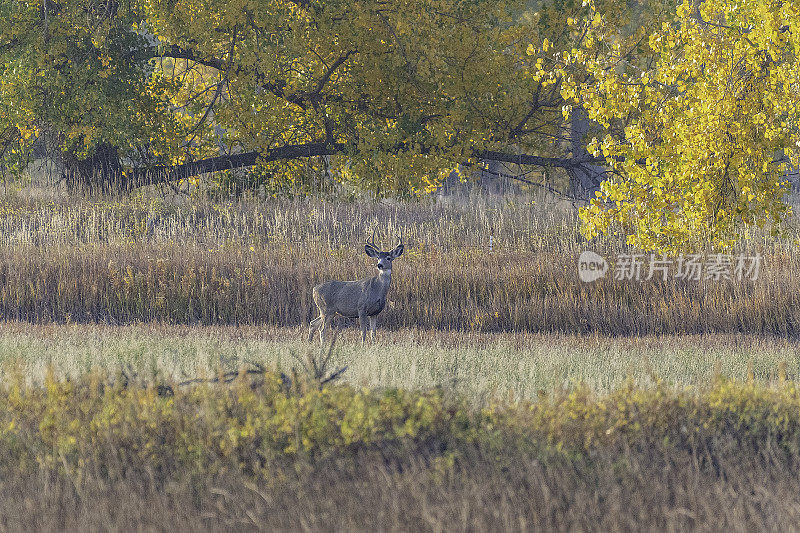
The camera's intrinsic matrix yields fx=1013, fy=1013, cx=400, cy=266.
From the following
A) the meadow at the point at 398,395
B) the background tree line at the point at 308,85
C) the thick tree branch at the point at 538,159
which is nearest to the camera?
the meadow at the point at 398,395

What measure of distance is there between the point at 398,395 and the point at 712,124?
19.5 feet

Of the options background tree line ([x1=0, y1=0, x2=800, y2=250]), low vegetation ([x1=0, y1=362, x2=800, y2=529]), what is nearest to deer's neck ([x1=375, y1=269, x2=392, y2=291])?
low vegetation ([x1=0, y1=362, x2=800, y2=529])

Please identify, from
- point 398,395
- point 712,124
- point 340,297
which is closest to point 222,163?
point 340,297

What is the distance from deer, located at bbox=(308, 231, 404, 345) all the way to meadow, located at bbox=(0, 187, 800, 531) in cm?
43

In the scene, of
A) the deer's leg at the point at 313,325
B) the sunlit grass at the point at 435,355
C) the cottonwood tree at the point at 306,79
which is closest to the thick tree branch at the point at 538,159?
the cottonwood tree at the point at 306,79

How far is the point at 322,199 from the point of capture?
21062 mm

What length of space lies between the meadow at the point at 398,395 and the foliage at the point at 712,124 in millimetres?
1529

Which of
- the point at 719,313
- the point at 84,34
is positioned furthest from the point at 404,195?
the point at 719,313

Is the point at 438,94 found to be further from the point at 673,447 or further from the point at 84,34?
the point at 673,447

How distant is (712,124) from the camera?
1088 cm

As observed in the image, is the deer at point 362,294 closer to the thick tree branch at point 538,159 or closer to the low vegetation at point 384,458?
the low vegetation at point 384,458

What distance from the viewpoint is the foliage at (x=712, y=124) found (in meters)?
11.0

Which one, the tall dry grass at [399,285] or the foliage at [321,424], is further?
the tall dry grass at [399,285]

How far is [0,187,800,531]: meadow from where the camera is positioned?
18.1 ft
